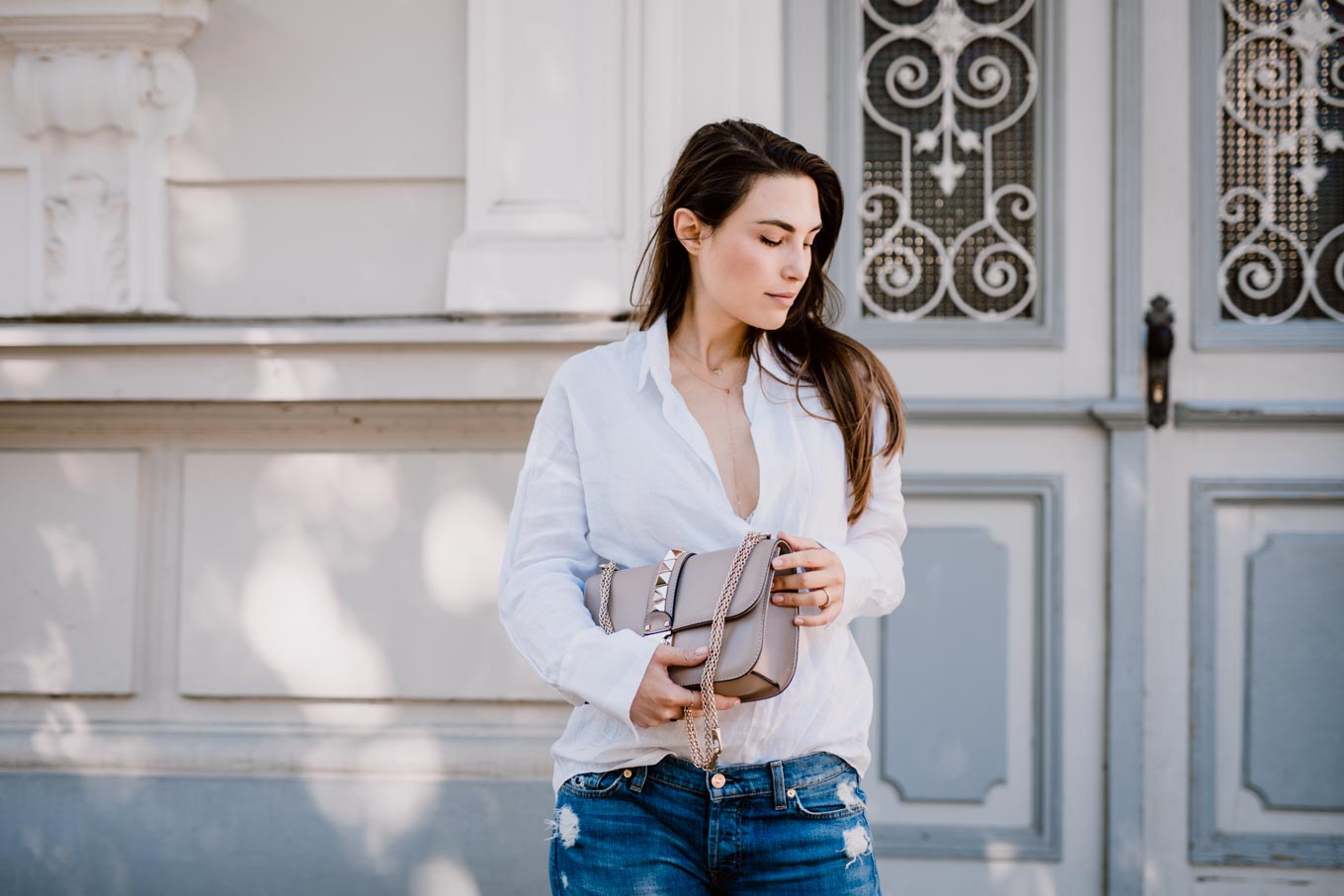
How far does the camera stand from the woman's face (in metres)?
A: 1.88

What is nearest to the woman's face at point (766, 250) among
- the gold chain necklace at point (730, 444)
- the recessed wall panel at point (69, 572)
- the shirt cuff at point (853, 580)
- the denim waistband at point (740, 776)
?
the gold chain necklace at point (730, 444)

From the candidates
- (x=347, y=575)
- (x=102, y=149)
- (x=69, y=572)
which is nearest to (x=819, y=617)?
(x=347, y=575)

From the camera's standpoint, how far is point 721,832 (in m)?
1.75

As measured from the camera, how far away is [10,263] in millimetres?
3326

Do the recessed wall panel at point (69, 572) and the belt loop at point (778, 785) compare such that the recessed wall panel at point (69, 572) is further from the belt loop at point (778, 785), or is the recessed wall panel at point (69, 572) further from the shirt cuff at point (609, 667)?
the belt loop at point (778, 785)

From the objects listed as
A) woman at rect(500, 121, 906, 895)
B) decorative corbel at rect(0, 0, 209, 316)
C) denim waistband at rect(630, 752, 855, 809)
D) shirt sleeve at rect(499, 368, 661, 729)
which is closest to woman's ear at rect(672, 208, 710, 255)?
Result: woman at rect(500, 121, 906, 895)

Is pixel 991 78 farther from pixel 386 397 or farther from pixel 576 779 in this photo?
pixel 576 779

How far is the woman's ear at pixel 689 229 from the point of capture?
1.95 metres

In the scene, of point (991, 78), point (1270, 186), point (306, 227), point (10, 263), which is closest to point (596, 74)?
point (306, 227)

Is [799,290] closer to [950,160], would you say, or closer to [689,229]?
[689,229]

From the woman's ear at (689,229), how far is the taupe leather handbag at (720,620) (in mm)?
474

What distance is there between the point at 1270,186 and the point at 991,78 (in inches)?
30.0

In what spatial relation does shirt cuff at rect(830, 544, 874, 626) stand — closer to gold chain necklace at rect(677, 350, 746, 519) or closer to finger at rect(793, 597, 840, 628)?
finger at rect(793, 597, 840, 628)

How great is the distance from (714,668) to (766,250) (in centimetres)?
59
